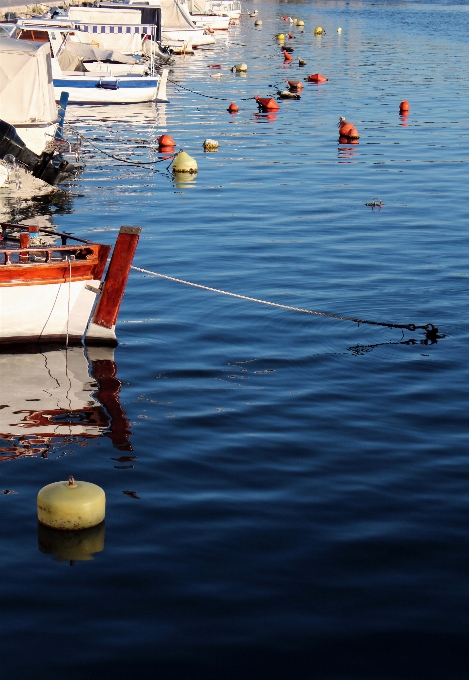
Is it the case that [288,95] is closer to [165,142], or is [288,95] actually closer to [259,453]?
[165,142]

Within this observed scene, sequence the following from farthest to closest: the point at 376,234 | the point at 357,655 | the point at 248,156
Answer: the point at 248,156 → the point at 376,234 → the point at 357,655

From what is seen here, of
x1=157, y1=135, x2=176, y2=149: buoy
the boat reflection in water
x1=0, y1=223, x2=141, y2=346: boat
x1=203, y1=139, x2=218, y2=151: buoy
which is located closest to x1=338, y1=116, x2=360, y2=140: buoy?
x1=203, y1=139, x2=218, y2=151: buoy

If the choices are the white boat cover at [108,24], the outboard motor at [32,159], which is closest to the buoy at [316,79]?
the white boat cover at [108,24]

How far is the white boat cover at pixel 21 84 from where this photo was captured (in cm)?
2805

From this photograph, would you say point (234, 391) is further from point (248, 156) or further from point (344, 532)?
point (248, 156)

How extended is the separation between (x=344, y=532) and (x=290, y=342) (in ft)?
20.0

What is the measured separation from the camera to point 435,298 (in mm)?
17250

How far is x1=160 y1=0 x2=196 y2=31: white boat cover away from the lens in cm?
7575

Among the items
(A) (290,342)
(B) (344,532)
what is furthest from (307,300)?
(B) (344,532)

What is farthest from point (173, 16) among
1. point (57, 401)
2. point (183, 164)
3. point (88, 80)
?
point (57, 401)

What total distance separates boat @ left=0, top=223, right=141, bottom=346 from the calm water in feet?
1.47

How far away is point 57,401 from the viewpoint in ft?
42.5

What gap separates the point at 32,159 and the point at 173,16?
52.7m

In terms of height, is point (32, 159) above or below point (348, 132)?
below
